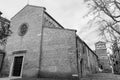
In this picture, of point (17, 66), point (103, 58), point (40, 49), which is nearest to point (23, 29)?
point (40, 49)

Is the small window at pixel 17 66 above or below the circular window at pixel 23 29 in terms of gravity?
below

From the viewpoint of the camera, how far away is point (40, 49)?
43.4 feet

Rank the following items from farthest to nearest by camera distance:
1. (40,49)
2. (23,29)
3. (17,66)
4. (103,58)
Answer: (103,58) < (23,29) < (17,66) < (40,49)

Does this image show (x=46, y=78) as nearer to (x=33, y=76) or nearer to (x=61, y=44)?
(x=33, y=76)

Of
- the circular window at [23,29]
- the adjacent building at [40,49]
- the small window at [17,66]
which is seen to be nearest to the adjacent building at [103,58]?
the adjacent building at [40,49]

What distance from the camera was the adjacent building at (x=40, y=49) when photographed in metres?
11.8

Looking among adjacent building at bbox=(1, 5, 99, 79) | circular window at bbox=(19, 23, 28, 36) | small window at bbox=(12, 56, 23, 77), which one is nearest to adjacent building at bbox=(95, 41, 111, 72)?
adjacent building at bbox=(1, 5, 99, 79)

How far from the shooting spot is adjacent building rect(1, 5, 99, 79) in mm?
11844

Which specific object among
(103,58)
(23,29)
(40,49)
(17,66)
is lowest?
(17,66)

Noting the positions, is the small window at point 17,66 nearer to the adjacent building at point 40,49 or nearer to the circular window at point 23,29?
the adjacent building at point 40,49

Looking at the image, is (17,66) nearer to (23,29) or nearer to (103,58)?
(23,29)

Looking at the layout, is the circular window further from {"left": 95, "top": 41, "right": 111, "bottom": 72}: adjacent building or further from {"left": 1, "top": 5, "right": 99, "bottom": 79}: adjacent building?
{"left": 95, "top": 41, "right": 111, "bottom": 72}: adjacent building

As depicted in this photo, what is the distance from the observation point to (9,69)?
15273 mm

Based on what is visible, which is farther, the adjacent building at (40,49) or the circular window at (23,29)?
the circular window at (23,29)
